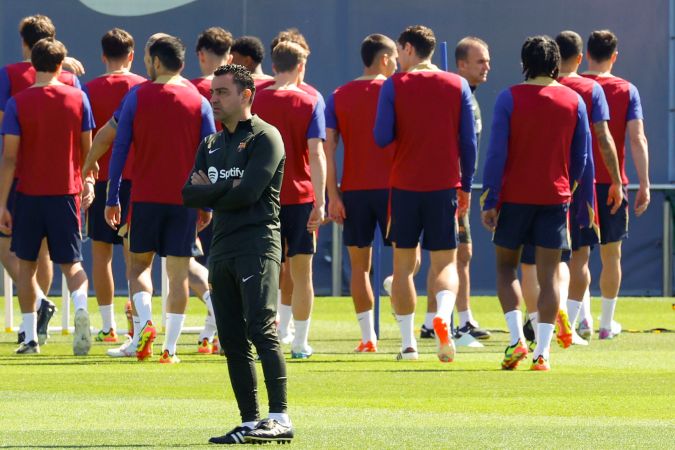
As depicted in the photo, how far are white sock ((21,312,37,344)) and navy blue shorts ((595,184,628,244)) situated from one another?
13.5ft

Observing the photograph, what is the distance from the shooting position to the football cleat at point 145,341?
10.7 m

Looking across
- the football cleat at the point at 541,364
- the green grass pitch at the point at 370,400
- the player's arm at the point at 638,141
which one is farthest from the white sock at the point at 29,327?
the player's arm at the point at 638,141

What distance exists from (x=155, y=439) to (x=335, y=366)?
361cm

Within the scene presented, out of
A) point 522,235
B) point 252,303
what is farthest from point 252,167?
point 522,235

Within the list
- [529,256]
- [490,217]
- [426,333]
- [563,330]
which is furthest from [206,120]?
[426,333]

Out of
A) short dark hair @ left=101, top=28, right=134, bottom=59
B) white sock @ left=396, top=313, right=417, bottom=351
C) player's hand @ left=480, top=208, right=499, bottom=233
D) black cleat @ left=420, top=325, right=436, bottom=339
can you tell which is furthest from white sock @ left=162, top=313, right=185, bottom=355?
black cleat @ left=420, top=325, right=436, bottom=339

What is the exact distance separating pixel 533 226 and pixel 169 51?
2478 millimetres

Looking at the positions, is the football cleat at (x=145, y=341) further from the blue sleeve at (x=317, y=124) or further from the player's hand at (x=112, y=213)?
the blue sleeve at (x=317, y=124)

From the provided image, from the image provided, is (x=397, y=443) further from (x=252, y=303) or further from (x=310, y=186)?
(x=310, y=186)

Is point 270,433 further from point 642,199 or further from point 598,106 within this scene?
point 642,199

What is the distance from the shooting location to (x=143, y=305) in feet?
35.1

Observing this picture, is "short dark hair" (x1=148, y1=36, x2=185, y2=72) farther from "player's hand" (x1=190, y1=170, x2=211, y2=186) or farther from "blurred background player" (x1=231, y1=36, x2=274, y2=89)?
"player's hand" (x1=190, y1=170, x2=211, y2=186)

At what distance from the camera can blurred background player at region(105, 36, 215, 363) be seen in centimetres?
1065

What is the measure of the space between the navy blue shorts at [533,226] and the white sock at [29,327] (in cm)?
327
